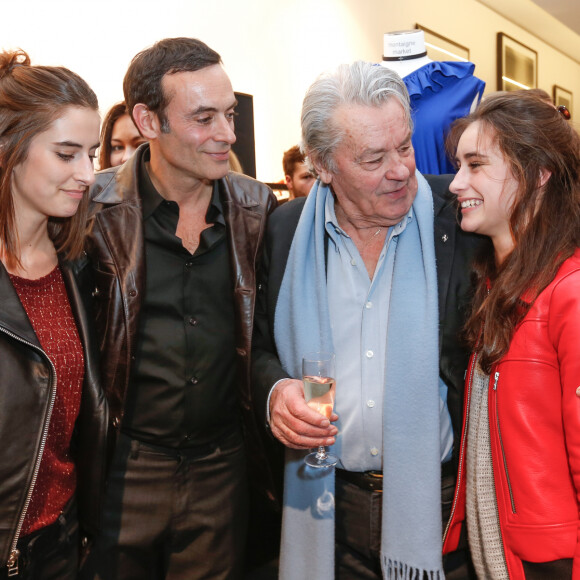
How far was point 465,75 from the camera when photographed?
7.76 feet

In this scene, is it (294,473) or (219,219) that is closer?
(294,473)

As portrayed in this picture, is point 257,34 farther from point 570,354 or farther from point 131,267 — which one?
point 570,354

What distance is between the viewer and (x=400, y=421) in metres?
1.81

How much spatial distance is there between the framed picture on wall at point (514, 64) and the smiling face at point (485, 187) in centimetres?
687

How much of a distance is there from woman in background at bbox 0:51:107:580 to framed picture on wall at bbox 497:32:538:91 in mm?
7274

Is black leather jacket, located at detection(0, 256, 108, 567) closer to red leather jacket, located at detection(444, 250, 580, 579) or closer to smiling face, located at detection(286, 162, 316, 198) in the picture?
red leather jacket, located at detection(444, 250, 580, 579)

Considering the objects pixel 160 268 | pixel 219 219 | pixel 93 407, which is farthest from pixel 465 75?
pixel 93 407

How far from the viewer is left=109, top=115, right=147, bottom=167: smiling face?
3311mm

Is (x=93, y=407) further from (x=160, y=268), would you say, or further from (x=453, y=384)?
(x=453, y=384)

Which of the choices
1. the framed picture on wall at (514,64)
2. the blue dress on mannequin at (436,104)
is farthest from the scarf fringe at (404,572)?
the framed picture on wall at (514,64)

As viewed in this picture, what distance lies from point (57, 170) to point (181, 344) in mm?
689

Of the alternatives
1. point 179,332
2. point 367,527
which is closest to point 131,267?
point 179,332

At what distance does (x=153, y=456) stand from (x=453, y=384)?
1016mm

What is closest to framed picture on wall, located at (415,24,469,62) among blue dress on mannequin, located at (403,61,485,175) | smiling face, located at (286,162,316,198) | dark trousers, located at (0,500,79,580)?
smiling face, located at (286,162,316,198)
